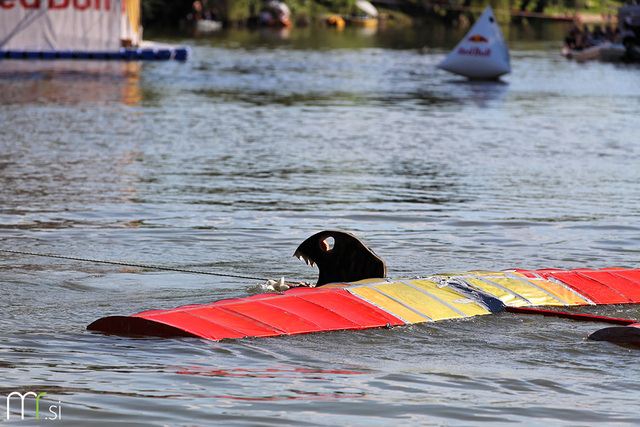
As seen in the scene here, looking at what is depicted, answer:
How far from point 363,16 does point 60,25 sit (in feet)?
221

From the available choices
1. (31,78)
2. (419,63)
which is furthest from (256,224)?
(419,63)

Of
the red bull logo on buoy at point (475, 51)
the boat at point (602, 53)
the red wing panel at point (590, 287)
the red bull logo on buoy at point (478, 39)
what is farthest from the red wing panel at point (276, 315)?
the boat at point (602, 53)

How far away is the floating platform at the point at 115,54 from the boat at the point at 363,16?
58.1 meters

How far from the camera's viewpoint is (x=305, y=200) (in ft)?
49.7

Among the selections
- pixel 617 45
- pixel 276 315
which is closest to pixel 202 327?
pixel 276 315

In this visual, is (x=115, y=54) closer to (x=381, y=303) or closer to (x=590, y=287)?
(x=590, y=287)

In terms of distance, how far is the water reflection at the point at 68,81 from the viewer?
30812 millimetres

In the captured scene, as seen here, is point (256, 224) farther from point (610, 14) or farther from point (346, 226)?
point (610, 14)

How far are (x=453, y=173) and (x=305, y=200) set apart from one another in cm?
400

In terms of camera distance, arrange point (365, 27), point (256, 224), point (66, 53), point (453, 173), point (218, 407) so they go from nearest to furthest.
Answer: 1. point (218, 407)
2. point (256, 224)
3. point (453, 173)
4. point (66, 53)
5. point (365, 27)

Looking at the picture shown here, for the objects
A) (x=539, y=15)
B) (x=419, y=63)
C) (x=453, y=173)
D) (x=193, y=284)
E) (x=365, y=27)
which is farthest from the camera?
(x=539, y=15)

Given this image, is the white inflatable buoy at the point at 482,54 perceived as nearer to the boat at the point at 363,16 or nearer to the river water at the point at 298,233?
the river water at the point at 298,233

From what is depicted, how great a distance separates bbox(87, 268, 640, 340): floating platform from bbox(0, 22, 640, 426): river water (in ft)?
0.46

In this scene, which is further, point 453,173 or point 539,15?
point 539,15
